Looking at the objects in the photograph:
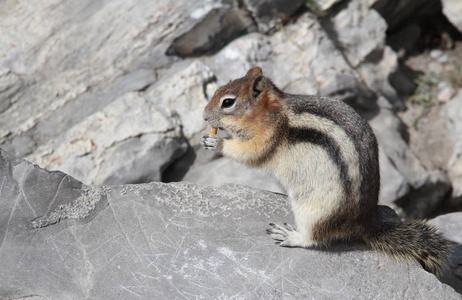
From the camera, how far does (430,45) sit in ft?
28.0

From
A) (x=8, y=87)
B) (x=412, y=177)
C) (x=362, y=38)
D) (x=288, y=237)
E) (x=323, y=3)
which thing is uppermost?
(x=8, y=87)

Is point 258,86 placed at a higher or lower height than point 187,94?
higher

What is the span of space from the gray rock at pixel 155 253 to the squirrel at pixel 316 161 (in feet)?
0.53

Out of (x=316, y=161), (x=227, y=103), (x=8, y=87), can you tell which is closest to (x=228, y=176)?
(x=227, y=103)

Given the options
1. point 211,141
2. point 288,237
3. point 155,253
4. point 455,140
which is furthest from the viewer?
point 455,140

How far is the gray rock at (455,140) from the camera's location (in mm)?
6977

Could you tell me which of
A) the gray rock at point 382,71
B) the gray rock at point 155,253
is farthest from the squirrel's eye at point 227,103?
the gray rock at point 382,71

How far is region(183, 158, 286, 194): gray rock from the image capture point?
20.2 feet

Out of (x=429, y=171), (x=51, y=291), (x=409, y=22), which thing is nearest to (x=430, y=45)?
(x=409, y=22)

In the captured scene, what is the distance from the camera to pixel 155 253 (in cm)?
392

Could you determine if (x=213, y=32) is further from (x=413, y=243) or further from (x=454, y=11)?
(x=413, y=243)

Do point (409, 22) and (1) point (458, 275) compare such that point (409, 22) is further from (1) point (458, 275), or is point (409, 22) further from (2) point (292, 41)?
(1) point (458, 275)

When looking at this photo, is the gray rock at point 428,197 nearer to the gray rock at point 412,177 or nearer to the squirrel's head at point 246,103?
the gray rock at point 412,177

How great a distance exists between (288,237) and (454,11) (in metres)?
5.16
